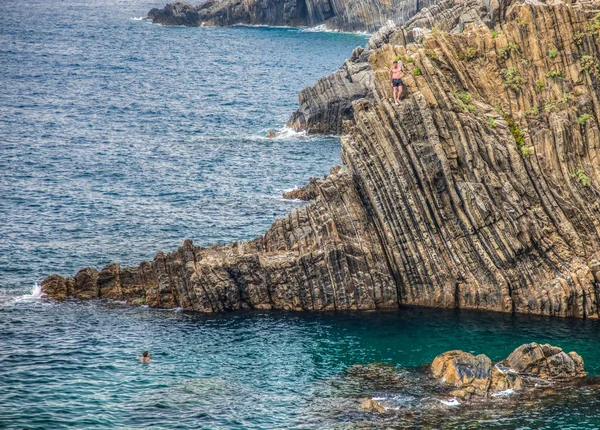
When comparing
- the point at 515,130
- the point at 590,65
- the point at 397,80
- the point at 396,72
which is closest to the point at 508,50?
the point at 590,65

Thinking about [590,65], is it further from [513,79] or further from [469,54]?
[469,54]

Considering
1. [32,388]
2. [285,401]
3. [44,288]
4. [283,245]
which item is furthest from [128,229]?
[285,401]

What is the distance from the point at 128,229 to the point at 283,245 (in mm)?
21905

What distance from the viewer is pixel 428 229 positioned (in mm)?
63250

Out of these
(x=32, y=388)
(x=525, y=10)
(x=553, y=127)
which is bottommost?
(x=32, y=388)

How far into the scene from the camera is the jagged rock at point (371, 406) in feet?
156

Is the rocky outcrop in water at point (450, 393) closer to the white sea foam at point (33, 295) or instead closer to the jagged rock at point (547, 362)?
the jagged rock at point (547, 362)

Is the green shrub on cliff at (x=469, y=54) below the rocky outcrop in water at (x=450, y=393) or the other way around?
the other way around

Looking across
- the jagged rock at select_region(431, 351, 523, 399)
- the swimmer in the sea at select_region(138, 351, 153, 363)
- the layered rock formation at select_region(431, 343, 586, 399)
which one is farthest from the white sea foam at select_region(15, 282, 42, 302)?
the jagged rock at select_region(431, 351, 523, 399)

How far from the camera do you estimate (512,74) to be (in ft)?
222

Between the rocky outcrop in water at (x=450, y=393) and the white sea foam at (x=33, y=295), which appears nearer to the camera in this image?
the rocky outcrop in water at (x=450, y=393)

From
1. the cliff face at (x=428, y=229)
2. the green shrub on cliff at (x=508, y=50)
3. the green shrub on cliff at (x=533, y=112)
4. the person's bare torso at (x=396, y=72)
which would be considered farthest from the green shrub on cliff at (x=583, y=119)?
the person's bare torso at (x=396, y=72)

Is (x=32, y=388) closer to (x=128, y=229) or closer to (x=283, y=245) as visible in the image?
(x=283, y=245)

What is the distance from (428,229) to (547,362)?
14.9 metres
